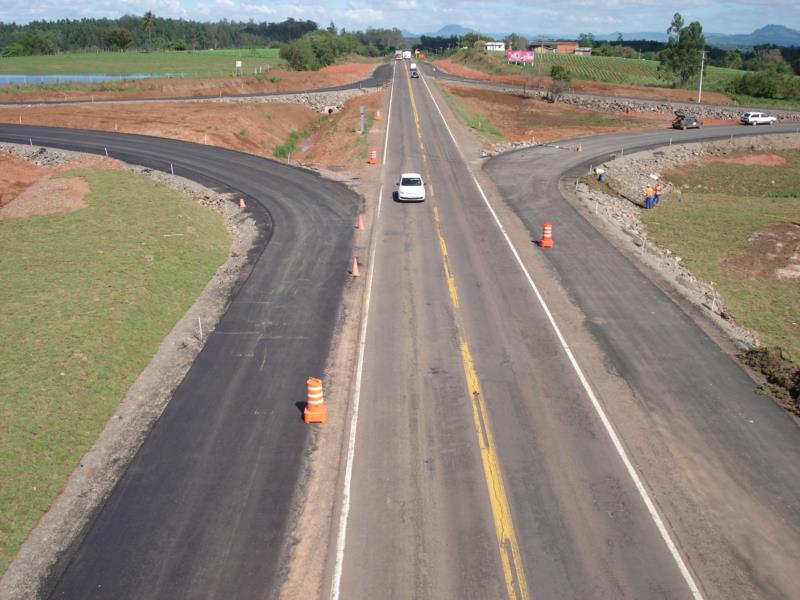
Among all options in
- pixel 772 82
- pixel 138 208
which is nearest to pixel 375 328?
pixel 138 208

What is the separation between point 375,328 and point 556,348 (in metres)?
5.84

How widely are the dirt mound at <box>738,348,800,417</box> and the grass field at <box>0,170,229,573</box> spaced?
58.3ft

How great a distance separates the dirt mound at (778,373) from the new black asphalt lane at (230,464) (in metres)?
→ 12.6

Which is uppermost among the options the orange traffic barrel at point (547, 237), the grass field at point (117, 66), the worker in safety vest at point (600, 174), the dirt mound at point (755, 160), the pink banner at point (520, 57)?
the pink banner at point (520, 57)

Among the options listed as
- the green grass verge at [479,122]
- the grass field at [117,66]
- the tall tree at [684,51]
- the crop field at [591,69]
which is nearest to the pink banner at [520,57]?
the crop field at [591,69]

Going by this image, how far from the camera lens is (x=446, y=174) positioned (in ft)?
148

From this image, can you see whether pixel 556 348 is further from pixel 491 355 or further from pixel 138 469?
pixel 138 469

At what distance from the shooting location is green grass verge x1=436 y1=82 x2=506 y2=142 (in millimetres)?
62856

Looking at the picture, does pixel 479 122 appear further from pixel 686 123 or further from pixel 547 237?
pixel 547 237

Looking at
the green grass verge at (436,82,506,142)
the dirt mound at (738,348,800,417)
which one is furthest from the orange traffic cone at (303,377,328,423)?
the green grass verge at (436,82,506,142)

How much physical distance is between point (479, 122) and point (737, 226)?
37069 mm

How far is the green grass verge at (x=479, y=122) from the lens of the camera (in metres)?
62.9

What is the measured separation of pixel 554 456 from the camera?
15.3 m

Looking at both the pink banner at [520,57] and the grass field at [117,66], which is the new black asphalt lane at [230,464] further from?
the pink banner at [520,57]
